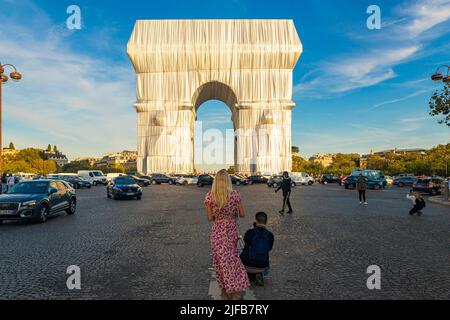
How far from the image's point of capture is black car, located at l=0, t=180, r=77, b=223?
35.1 feet

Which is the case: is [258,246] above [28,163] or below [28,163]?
below

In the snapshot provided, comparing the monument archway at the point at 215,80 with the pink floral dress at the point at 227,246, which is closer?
the pink floral dress at the point at 227,246

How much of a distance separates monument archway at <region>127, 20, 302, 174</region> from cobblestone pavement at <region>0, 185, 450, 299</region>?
117ft

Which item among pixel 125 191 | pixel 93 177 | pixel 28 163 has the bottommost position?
pixel 125 191

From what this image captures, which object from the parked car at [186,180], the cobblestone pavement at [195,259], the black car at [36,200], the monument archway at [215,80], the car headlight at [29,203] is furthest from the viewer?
the monument archway at [215,80]

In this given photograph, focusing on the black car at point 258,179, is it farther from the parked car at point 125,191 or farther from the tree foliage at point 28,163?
the tree foliage at point 28,163

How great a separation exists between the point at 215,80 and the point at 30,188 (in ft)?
122

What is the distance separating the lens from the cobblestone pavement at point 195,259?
4.63 metres

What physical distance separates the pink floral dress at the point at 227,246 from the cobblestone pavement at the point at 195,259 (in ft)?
1.59

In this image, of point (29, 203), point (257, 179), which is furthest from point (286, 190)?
point (257, 179)

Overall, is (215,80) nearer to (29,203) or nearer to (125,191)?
(125,191)

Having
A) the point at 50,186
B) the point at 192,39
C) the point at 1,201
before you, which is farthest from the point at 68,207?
the point at 192,39

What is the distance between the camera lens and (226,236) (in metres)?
4.18

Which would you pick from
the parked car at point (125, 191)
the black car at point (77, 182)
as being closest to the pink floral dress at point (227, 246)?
the parked car at point (125, 191)
